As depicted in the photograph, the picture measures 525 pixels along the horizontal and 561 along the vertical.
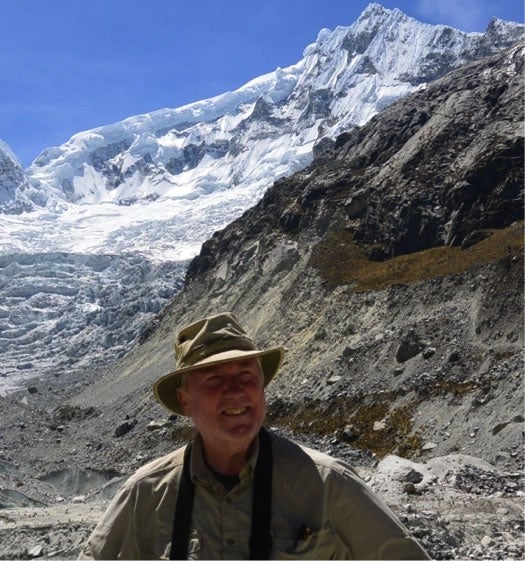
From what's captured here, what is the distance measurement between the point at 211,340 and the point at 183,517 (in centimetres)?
87

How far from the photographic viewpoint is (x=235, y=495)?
3.44 metres

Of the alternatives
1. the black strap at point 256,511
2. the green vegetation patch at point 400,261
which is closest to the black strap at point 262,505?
the black strap at point 256,511

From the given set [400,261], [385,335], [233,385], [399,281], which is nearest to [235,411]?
[233,385]

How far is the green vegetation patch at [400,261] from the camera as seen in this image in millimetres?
35812

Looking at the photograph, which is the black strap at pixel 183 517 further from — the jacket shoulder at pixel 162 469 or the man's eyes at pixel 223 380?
the man's eyes at pixel 223 380

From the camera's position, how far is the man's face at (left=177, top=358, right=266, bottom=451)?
358cm

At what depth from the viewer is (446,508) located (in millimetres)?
13750

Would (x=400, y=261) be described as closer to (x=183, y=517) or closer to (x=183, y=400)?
(x=183, y=400)

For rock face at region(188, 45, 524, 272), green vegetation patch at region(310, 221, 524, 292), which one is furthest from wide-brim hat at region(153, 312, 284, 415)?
rock face at region(188, 45, 524, 272)

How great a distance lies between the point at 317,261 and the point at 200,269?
2533cm

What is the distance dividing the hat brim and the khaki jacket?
454mm

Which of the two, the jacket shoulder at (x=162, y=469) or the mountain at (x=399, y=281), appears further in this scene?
the mountain at (x=399, y=281)

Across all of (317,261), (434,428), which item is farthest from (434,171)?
(434,428)

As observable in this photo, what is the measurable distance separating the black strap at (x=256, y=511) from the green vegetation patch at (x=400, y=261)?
101 ft
